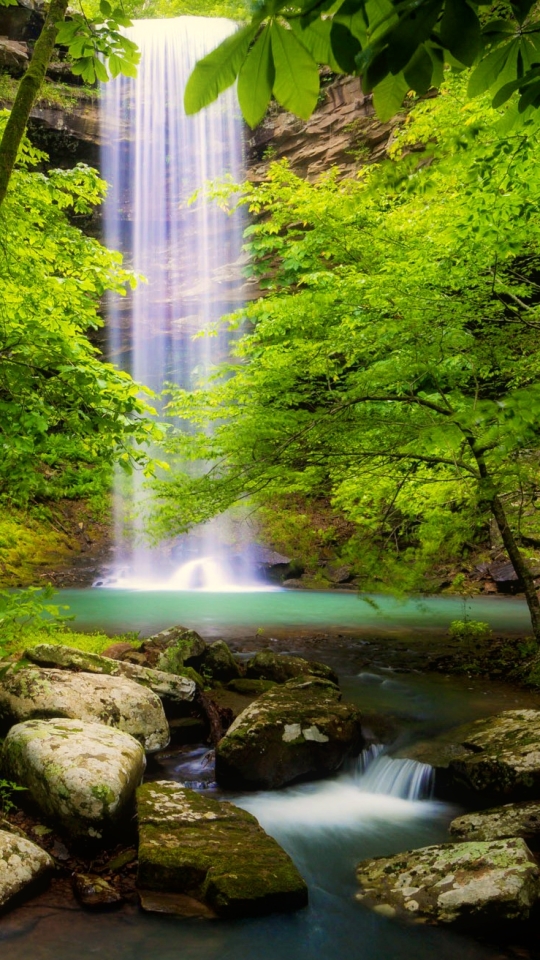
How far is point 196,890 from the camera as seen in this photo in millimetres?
3439

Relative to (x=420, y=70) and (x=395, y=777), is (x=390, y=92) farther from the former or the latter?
(x=395, y=777)

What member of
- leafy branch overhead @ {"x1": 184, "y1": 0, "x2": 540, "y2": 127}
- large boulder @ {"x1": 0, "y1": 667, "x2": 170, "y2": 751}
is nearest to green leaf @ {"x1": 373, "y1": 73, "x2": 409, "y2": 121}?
leafy branch overhead @ {"x1": 184, "y1": 0, "x2": 540, "y2": 127}

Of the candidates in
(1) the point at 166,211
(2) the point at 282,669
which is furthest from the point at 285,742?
(1) the point at 166,211

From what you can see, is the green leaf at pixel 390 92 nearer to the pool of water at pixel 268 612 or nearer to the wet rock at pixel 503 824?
the wet rock at pixel 503 824

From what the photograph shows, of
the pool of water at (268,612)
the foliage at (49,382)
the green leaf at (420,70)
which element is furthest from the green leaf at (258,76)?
the pool of water at (268,612)

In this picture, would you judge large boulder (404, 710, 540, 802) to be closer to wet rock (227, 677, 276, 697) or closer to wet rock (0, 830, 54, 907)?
wet rock (227, 677, 276, 697)

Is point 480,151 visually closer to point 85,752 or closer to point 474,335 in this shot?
point 474,335

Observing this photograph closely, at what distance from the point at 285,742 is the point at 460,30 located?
5302 mm

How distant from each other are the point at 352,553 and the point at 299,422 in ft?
4.69

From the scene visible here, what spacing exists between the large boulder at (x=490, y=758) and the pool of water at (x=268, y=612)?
4.45 meters

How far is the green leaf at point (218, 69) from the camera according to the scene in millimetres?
933

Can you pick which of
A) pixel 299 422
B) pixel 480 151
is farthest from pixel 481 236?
pixel 299 422

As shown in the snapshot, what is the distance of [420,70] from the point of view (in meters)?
0.97

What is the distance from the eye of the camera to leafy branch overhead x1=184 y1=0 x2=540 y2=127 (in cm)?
89
